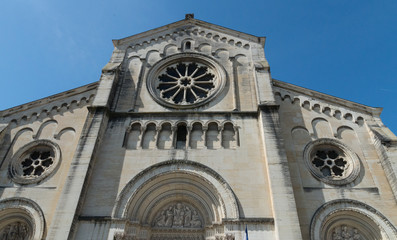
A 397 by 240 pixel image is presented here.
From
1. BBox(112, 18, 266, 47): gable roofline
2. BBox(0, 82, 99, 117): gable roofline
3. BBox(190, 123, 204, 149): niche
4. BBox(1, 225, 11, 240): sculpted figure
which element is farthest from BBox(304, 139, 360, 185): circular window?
BBox(1, 225, 11, 240): sculpted figure

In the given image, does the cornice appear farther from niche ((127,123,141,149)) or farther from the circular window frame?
niche ((127,123,141,149))

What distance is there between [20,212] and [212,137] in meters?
7.74

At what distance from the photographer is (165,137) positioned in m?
12.3

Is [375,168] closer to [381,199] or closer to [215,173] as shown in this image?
[381,199]

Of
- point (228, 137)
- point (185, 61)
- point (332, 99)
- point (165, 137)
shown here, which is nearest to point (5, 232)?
point (165, 137)

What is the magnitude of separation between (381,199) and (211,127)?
6746 millimetres

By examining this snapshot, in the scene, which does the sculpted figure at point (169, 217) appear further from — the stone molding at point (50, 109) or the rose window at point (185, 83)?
the stone molding at point (50, 109)

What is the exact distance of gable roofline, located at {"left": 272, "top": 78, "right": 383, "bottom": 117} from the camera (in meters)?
13.0

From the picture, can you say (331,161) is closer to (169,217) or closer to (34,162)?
(169,217)

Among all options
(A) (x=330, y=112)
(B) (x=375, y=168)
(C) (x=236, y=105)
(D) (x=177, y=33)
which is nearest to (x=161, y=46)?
(D) (x=177, y=33)

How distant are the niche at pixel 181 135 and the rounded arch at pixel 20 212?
563 cm

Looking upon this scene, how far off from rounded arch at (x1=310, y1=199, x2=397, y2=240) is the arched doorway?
2.99 m

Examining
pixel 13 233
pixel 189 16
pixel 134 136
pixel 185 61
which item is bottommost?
pixel 13 233

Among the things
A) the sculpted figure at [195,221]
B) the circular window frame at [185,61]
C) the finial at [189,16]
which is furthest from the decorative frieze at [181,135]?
the finial at [189,16]
